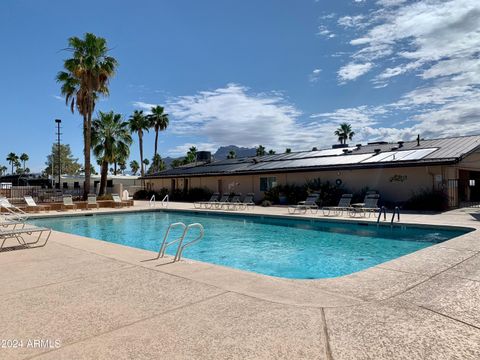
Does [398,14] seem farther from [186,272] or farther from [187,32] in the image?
[186,272]

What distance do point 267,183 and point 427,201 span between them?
1125 centimetres

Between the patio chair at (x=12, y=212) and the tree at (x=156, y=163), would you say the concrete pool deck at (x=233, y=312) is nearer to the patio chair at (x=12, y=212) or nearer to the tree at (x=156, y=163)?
the patio chair at (x=12, y=212)

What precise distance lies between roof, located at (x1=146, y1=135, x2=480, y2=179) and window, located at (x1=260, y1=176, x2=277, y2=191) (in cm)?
85

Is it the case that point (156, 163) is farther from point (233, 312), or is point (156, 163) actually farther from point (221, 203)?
point (233, 312)

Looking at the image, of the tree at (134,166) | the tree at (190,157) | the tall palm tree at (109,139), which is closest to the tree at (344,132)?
the tree at (190,157)

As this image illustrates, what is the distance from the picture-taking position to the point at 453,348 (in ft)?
9.80

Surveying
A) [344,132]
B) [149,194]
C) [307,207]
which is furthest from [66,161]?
[307,207]

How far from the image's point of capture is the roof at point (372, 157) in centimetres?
1803

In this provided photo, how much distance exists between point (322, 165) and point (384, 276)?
684 inches

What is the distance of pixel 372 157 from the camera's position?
70.0 ft

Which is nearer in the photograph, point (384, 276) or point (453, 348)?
point (453, 348)

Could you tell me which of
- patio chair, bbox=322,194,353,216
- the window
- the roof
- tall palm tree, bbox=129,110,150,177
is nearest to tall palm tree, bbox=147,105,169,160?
tall palm tree, bbox=129,110,150,177

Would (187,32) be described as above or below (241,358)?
above

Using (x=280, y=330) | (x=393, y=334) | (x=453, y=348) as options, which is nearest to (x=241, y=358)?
(x=280, y=330)
